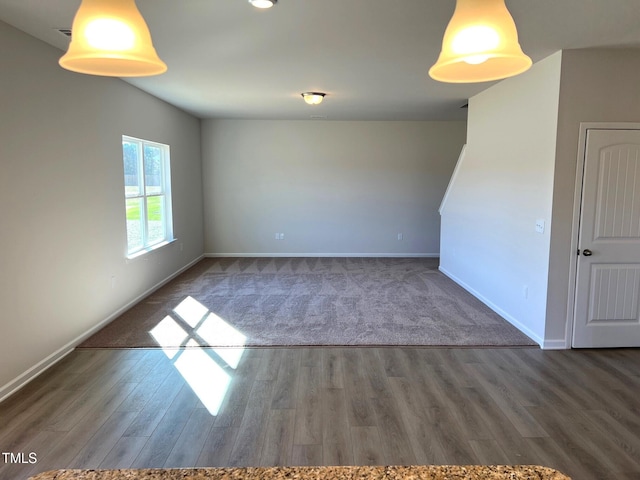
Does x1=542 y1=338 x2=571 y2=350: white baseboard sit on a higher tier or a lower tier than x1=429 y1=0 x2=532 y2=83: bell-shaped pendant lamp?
lower

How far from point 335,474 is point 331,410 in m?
1.93

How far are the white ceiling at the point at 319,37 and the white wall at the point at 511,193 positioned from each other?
1.08ft

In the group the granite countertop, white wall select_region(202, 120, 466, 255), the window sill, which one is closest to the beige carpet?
the window sill

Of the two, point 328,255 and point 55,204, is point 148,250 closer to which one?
point 55,204

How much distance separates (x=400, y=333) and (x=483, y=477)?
3.24m

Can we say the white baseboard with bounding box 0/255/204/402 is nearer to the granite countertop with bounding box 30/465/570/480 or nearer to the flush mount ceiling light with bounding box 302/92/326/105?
the granite countertop with bounding box 30/465/570/480

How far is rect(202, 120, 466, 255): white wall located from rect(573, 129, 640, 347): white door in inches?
174

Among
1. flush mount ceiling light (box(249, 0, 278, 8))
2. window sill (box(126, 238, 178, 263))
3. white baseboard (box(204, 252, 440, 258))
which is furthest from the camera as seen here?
white baseboard (box(204, 252, 440, 258))

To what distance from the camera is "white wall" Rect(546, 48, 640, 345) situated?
11.4ft

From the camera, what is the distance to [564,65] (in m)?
3.47

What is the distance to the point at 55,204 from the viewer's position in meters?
3.46

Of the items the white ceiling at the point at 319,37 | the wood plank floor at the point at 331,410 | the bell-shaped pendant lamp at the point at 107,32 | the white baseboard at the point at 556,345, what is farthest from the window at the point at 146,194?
the white baseboard at the point at 556,345

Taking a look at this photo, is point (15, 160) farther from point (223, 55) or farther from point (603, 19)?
point (603, 19)

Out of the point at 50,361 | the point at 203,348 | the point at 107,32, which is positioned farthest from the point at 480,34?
the point at 50,361
